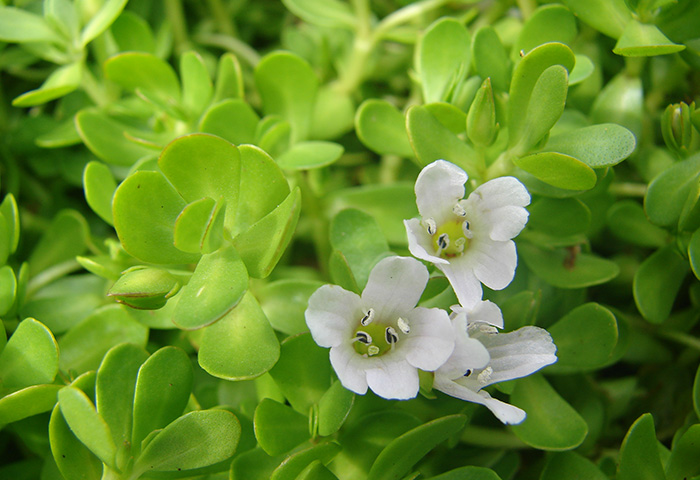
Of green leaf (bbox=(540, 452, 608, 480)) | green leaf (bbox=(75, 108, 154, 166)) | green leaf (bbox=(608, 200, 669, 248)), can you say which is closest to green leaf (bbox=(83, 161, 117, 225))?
green leaf (bbox=(75, 108, 154, 166))

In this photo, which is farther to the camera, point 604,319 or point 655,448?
point 604,319

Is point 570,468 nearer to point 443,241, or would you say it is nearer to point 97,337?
point 443,241

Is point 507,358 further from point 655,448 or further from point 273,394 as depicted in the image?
point 273,394

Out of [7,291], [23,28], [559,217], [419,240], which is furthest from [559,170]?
[23,28]

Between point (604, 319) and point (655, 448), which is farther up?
point (604, 319)

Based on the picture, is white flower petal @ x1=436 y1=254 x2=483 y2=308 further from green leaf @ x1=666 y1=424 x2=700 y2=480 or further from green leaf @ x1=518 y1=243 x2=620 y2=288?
green leaf @ x1=666 y1=424 x2=700 y2=480

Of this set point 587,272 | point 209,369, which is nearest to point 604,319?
point 587,272
